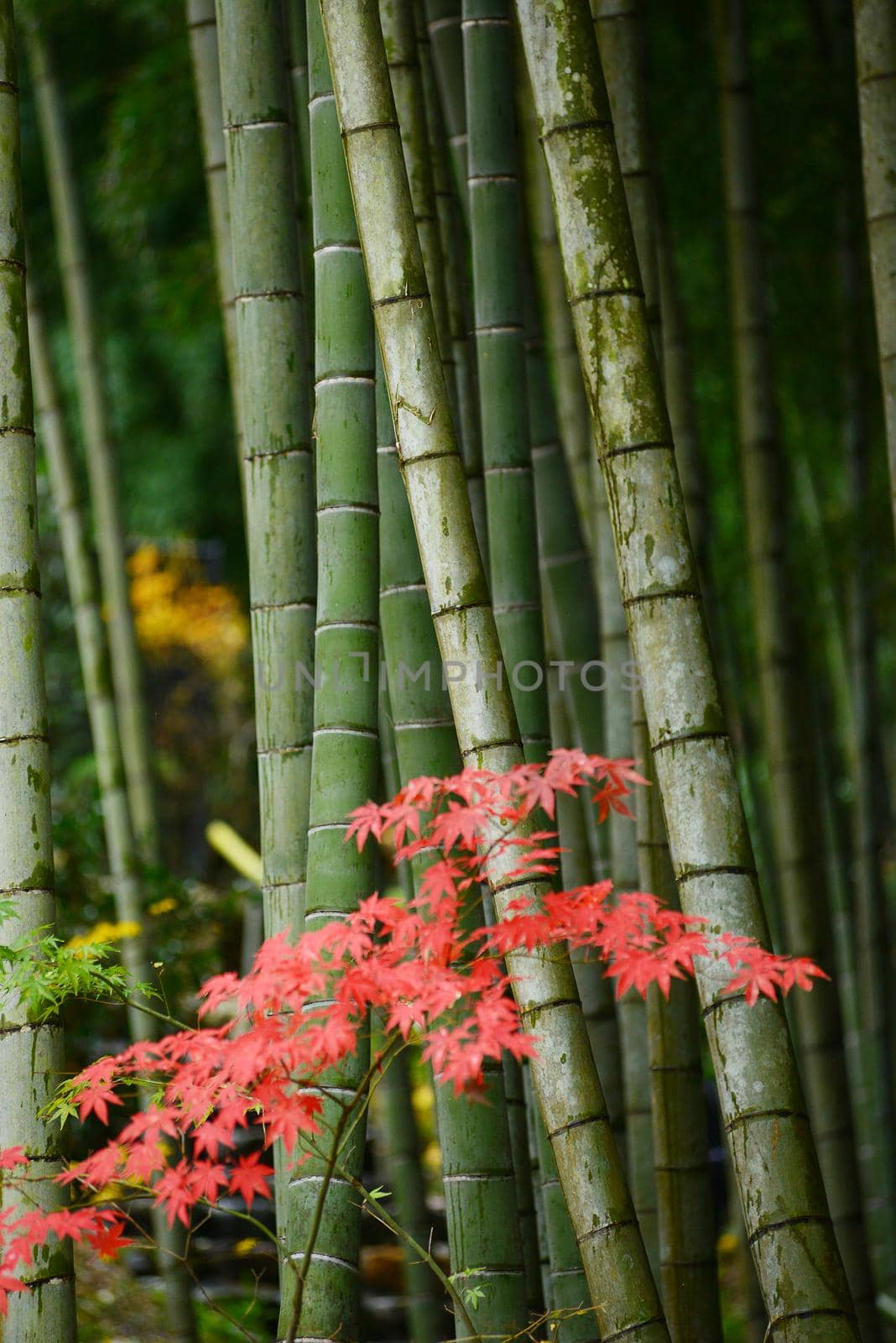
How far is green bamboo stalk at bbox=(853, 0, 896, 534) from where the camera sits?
7.21ft

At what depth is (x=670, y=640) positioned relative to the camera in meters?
1.73

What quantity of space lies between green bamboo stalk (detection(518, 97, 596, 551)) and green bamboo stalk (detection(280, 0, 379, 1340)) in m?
1.06

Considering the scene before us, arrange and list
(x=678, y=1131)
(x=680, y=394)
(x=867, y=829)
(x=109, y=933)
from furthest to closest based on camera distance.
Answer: (x=867, y=829), (x=109, y=933), (x=680, y=394), (x=678, y=1131)

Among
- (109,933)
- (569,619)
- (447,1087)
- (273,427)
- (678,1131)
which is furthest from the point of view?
(109,933)

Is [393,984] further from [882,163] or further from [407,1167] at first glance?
[882,163]

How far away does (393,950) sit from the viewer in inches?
61.6

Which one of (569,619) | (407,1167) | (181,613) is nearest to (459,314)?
(569,619)

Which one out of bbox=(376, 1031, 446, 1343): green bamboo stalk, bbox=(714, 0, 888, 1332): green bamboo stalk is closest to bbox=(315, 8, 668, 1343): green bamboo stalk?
bbox=(376, 1031, 446, 1343): green bamboo stalk

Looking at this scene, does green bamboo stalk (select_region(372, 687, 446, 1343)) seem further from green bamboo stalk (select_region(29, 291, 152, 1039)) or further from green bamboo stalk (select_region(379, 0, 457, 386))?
green bamboo stalk (select_region(29, 291, 152, 1039))

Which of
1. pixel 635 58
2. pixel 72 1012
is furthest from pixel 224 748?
pixel 635 58

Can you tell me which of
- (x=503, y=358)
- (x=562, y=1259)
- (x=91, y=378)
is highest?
(x=91, y=378)

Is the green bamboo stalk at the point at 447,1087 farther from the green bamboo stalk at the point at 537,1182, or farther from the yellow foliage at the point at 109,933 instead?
the yellow foliage at the point at 109,933

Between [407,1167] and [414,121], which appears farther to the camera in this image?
[407,1167]

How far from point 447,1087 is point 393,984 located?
1.38ft
